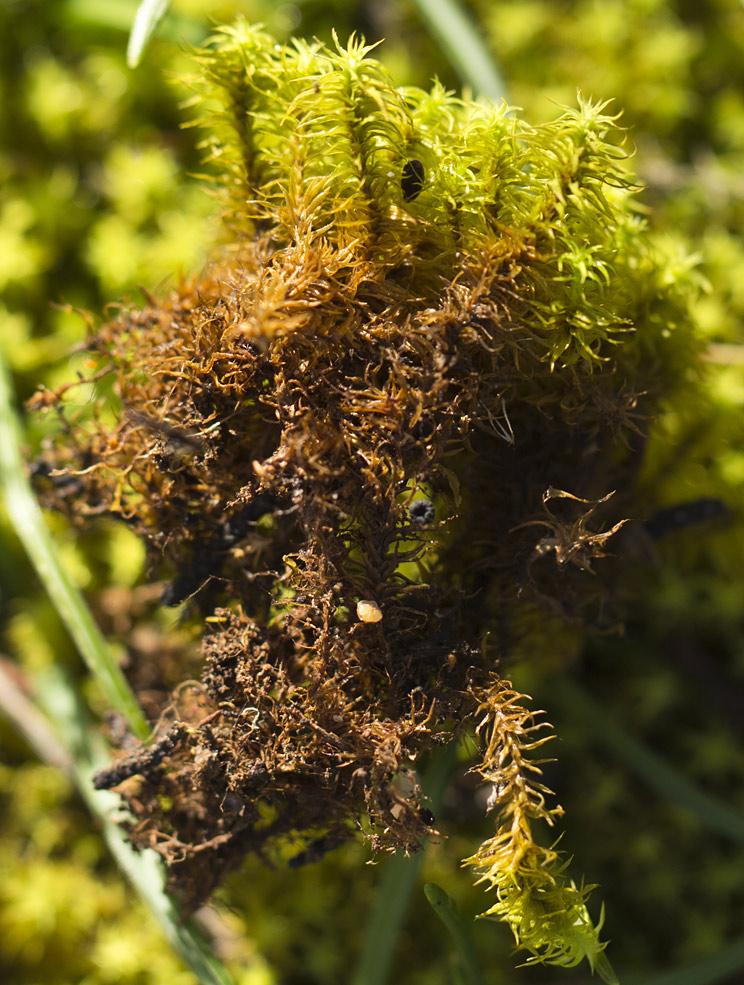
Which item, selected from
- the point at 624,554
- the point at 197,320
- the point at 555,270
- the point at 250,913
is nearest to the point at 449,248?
the point at 555,270

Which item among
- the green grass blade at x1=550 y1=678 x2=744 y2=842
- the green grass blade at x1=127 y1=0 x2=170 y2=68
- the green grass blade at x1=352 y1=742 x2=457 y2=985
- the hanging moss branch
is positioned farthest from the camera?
the green grass blade at x1=550 y1=678 x2=744 y2=842

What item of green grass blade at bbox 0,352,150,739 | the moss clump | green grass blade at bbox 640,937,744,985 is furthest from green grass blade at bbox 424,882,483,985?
green grass blade at bbox 0,352,150,739

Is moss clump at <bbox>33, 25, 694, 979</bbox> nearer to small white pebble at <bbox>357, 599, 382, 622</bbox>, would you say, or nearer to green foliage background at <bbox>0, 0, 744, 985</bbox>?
small white pebble at <bbox>357, 599, 382, 622</bbox>

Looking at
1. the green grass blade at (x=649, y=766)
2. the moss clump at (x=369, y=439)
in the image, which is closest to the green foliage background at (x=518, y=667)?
the green grass blade at (x=649, y=766)

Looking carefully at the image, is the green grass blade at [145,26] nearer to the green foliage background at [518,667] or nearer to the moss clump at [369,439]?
the moss clump at [369,439]

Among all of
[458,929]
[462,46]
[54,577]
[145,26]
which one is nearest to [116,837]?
[54,577]

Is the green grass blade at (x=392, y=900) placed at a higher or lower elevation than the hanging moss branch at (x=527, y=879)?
lower
